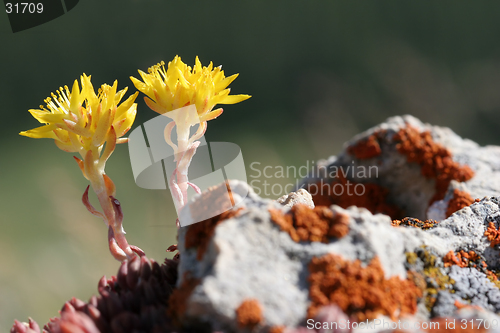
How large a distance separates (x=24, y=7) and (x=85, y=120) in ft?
13.2

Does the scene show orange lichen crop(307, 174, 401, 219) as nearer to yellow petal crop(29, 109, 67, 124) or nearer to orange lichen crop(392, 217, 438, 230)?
orange lichen crop(392, 217, 438, 230)

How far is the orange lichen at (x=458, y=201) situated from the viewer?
7.81 feet

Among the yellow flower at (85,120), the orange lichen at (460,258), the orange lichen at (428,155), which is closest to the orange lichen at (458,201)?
the orange lichen at (428,155)

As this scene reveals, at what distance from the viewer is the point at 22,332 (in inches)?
64.8

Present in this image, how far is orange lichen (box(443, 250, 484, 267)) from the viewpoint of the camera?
5.06ft

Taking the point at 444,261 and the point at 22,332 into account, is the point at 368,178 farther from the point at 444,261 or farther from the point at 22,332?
the point at 22,332

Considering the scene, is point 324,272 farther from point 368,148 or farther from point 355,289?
point 368,148

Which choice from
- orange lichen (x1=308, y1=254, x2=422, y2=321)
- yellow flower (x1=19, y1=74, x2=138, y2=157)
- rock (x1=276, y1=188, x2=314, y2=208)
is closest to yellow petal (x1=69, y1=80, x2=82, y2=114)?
yellow flower (x1=19, y1=74, x2=138, y2=157)

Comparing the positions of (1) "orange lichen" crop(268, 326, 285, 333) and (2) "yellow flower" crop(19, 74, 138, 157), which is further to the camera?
(2) "yellow flower" crop(19, 74, 138, 157)

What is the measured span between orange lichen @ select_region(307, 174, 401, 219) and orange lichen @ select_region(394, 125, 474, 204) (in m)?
0.28

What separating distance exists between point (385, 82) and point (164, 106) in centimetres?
654

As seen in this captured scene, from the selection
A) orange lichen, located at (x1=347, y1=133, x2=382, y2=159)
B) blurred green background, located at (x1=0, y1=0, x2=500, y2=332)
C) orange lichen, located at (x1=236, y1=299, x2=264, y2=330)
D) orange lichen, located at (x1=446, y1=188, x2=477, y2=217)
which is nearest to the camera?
orange lichen, located at (x1=236, y1=299, x2=264, y2=330)

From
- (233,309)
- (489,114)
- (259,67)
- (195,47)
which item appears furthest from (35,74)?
(489,114)

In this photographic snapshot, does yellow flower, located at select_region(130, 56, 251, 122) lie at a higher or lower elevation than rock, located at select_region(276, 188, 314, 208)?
higher
